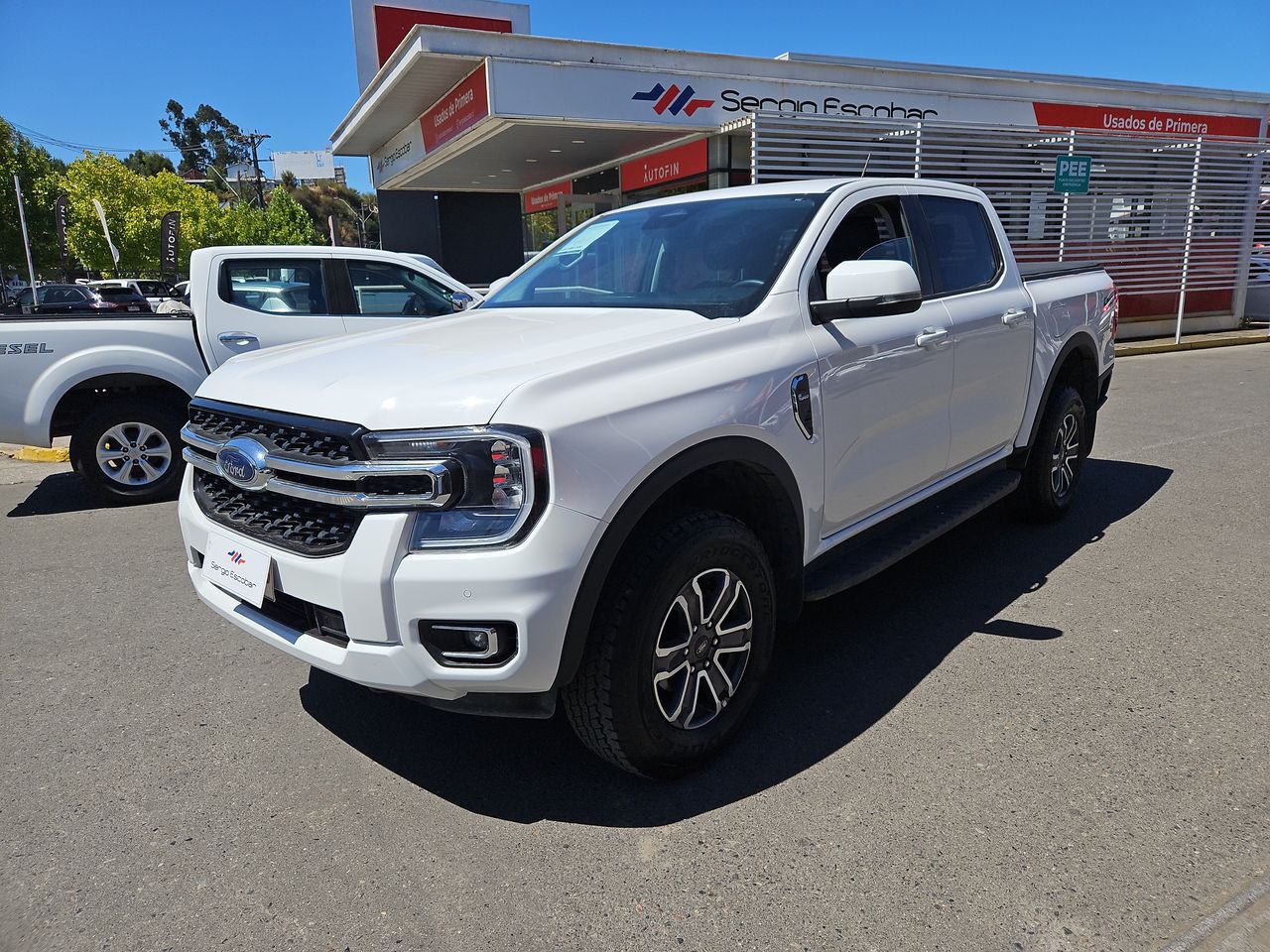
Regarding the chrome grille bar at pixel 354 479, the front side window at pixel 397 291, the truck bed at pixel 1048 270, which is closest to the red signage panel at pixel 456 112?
the front side window at pixel 397 291

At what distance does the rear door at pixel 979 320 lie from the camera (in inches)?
153

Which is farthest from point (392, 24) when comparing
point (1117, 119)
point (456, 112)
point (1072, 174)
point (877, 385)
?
point (877, 385)

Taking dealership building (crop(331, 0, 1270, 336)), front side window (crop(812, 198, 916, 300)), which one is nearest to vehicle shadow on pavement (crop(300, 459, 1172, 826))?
front side window (crop(812, 198, 916, 300))

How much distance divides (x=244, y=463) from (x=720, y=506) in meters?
1.49

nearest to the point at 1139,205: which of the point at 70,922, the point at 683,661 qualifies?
the point at 683,661

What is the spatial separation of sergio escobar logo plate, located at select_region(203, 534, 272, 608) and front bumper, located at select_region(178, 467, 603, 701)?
237 millimetres

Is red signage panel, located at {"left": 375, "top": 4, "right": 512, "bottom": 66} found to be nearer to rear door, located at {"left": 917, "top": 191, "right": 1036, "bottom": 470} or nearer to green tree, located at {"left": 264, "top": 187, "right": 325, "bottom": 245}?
rear door, located at {"left": 917, "top": 191, "right": 1036, "bottom": 470}

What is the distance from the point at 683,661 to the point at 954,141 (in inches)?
502

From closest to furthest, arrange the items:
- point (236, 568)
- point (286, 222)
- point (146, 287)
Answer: point (236, 568) → point (146, 287) → point (286, 222)

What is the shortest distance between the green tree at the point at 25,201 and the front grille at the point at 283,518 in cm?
4370

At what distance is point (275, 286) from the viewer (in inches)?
264

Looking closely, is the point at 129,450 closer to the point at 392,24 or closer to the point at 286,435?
the point at 286,435

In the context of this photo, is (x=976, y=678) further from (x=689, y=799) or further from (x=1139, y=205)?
(x=1139, y=205)

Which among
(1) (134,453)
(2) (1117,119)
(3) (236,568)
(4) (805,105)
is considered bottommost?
(1) (134,453)
